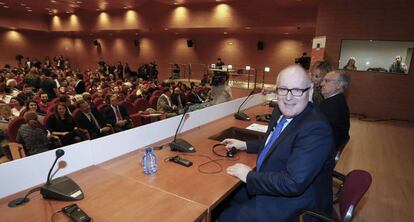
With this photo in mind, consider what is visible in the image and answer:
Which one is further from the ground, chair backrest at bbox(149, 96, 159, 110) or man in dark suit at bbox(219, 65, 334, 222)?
man in dark suit at bbox(219, 65, 334, 222)

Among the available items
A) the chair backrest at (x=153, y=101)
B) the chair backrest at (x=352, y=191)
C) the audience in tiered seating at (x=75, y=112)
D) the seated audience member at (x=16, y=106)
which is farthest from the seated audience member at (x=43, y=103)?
the chair backrest at (x=352, y=191)

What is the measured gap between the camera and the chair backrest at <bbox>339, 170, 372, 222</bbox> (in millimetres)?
1504

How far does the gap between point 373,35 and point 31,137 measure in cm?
828

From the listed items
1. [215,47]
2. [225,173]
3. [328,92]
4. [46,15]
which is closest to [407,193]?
[328,92]

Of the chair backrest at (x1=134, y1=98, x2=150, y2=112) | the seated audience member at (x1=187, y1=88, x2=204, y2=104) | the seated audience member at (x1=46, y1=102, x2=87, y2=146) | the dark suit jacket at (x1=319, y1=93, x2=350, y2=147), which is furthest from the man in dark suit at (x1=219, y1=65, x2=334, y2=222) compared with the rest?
the seated audience member at (x1=187, y1=88, x2=204, y2=104)

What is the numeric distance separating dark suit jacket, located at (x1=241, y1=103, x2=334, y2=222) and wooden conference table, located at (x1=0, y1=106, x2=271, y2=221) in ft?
0.83

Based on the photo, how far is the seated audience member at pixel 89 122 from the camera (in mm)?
4471

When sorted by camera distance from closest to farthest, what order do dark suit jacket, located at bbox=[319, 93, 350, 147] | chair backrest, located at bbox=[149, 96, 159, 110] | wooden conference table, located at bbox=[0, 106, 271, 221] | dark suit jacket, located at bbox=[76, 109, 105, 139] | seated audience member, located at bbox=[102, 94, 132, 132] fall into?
wooden conference table, located at bbox=[0, 106, 271, 221], dark suit jacket, located at bbox=[319, 93, 350, 147], dark suit jacket, located at bbox=[76, 109, 105, 139], seated audience member, located at bbox=[102, 94, 132, 132], chair backrest, located at bbox=[149, 96, 159, 110]

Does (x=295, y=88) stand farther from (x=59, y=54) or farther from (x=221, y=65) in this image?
(x=59, y=54)

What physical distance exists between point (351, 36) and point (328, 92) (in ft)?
18.9

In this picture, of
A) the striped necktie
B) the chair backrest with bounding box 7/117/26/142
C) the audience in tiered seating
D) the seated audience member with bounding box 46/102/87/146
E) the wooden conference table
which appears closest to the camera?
the wooden conference table

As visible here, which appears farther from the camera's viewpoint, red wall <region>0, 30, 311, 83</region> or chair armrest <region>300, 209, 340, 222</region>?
red wall <region>0, 30, 311, 83</region>

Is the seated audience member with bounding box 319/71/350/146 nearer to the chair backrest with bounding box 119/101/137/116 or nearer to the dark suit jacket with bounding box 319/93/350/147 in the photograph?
the dark suit jacket with bounding box 319/93/350/147

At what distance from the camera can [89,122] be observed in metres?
4.54
